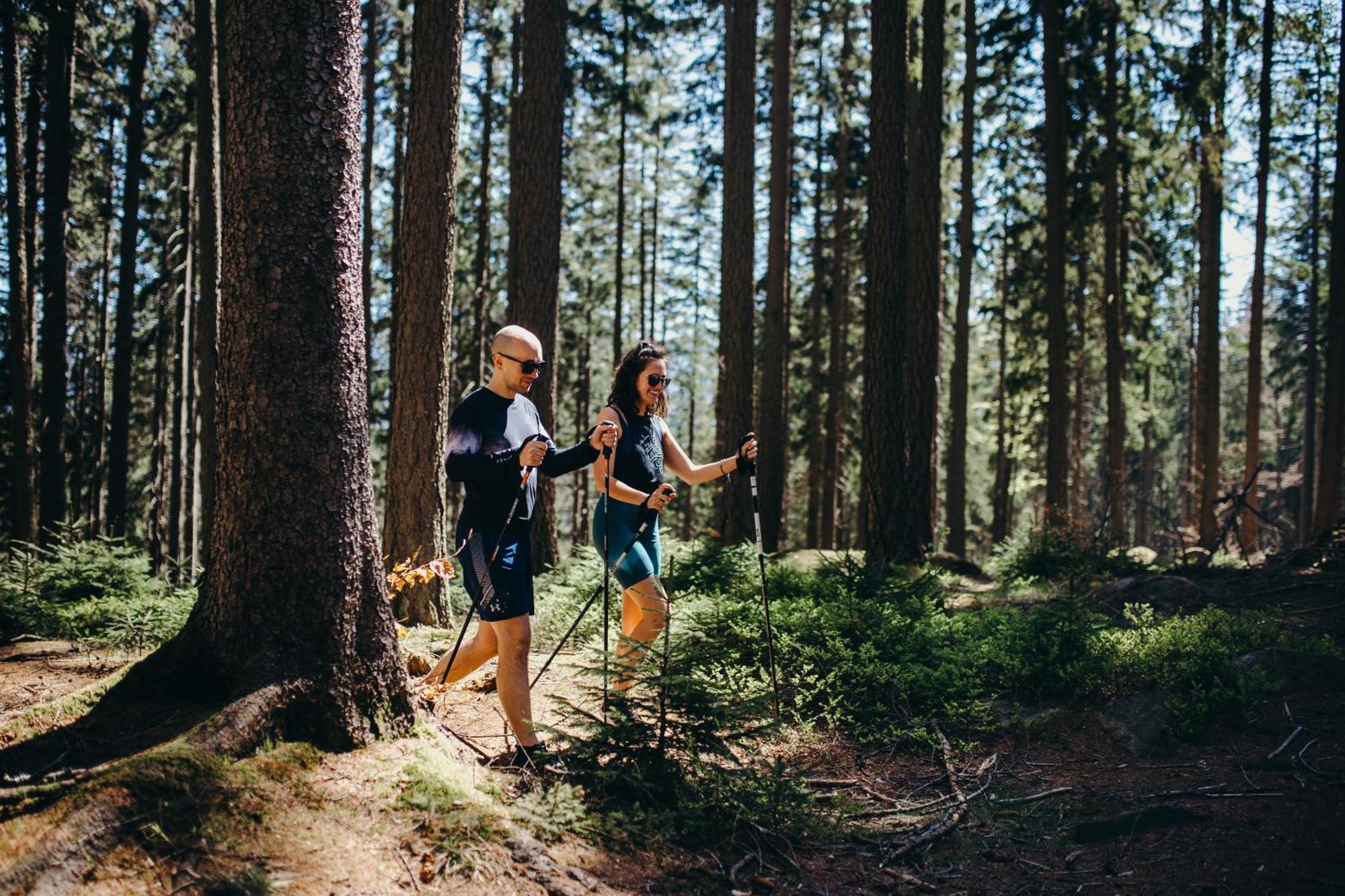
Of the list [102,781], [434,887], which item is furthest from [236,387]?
[434,887]

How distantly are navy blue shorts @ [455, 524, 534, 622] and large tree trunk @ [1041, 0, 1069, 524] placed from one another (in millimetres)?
13142

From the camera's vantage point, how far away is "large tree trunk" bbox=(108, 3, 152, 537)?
14289 mm

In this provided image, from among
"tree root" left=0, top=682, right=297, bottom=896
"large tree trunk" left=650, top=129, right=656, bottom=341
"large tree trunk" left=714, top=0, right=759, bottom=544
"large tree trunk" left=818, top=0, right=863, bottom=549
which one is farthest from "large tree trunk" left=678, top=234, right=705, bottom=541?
"tree root" left=0, top=682, right=297, bottom=896

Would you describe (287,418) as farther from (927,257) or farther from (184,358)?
(184,358)

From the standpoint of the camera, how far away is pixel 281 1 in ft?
12.5

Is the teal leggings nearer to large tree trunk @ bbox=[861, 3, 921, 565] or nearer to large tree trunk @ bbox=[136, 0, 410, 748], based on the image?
large tree trunk @ bbox=[136, 0, 410, 748]

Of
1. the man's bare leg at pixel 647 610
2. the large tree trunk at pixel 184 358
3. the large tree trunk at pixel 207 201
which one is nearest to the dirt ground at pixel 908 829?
the man's bare leg at pixel 647 610

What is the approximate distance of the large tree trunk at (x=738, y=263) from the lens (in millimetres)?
12070

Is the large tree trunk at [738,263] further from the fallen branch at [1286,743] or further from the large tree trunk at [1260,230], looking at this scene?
the large tree trunk at [1260,230]

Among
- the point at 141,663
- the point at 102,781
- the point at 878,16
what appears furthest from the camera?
the point at 878,16

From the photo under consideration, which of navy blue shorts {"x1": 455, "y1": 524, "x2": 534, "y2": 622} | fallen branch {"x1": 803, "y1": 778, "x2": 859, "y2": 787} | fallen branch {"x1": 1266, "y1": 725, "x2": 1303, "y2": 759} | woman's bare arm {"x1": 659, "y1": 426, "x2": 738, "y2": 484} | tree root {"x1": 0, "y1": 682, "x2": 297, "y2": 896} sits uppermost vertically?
woman's bare arm {"x1": 659, "y1": 426, "x2": 738, "y2": 484}

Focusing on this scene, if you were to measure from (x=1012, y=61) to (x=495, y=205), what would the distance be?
44.1 feet

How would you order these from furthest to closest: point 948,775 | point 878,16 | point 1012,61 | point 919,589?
1. point 1012,61
2. point 878,16
3. point 919,589
4. point 948,775

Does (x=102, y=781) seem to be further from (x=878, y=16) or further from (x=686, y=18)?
(x=686, y=18)
